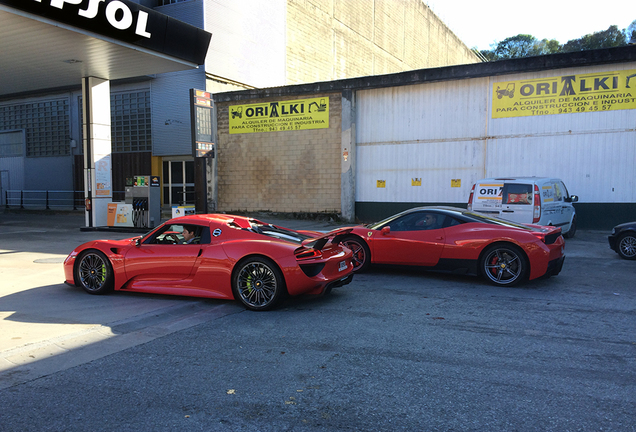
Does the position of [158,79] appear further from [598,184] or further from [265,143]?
[598,184]

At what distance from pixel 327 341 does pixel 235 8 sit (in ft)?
72.6

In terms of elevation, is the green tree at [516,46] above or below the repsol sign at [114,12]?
above

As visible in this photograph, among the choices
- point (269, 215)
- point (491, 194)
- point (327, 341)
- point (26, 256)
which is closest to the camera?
point (327, 341)

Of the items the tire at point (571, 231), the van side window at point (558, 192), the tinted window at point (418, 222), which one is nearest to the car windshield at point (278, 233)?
the tinted window at point (418, 222)

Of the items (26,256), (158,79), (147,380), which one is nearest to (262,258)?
(147,380)

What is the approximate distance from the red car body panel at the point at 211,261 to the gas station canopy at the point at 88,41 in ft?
24.4

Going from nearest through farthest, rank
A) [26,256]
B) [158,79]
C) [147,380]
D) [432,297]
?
[147,380], [432,297], [26,256], [158,79]

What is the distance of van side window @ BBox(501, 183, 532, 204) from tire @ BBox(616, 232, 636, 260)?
6.77 feet

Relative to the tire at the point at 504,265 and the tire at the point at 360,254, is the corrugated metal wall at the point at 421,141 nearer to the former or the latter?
the tire at the point at 360,254

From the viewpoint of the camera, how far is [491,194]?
12.1 metres

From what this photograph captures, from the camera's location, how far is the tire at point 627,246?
1030 cm

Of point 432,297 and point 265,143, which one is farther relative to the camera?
point 265,143

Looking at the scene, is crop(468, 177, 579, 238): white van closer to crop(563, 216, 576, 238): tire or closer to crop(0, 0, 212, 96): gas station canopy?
crop(563, 216, 576, 238): tire

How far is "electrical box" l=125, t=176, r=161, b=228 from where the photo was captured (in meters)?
16.5
